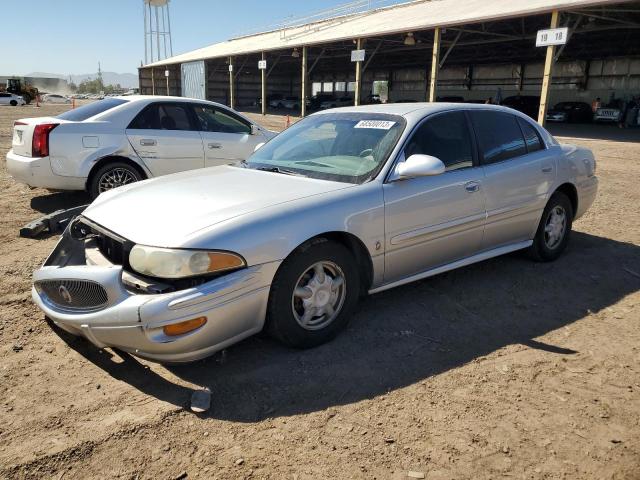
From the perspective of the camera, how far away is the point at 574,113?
31.4m

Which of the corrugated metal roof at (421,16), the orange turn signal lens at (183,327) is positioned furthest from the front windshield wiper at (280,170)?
the corrugated metal roof at (421,16)

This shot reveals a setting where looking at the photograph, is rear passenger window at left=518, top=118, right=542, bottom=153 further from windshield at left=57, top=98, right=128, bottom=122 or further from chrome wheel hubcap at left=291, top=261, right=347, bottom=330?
windshield at left=57, top=98, right=128, bottom=122

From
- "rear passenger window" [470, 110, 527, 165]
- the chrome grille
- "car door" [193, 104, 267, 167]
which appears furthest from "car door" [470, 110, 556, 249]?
"car door" [193, 104, 267, 167]

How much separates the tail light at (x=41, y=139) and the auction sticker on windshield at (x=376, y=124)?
4.21 m

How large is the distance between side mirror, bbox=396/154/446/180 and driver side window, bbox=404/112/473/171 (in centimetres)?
19

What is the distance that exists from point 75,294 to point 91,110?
4661 millimetres

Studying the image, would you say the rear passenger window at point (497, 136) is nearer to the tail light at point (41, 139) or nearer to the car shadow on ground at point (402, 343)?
the car shadow on ground at point (402, 343)

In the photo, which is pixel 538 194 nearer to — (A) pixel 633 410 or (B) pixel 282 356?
(A) pixel 633 410

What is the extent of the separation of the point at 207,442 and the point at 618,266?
4461 mm

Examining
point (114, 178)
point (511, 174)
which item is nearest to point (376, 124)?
point (511, 174)

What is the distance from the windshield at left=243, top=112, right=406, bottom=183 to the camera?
12.2 feet

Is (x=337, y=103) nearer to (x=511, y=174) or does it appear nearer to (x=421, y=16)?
(x=421, y=16)

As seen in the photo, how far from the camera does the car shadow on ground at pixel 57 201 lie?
696cm

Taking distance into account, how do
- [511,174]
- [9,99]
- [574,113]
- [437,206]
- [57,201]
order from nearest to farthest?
[437,206]
[511,174]
[57,201]
[574,113]
[9,99]
